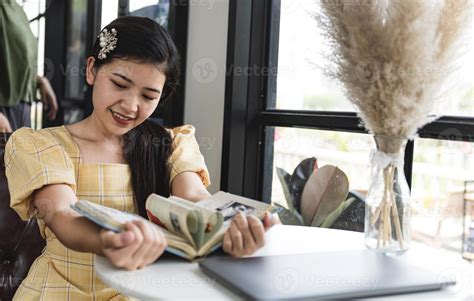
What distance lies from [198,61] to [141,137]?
2.97ft

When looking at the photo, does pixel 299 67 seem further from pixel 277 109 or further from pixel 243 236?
pixel 243 236

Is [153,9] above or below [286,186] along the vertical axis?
above

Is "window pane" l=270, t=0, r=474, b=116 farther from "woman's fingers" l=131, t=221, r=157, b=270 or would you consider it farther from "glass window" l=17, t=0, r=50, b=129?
"glass window" l=17, t=0, r=50, b=129

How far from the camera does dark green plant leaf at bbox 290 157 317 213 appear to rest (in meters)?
1.95

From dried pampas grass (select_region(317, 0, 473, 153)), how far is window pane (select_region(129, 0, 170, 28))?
5.04 ft

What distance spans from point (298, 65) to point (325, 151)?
35 centimetres

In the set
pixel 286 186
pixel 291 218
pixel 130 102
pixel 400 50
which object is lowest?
pixel 291 218

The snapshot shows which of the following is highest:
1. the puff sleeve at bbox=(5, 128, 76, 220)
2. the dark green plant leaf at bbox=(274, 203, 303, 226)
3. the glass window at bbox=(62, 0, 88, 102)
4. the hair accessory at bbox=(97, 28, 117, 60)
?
the glass window at bbox=(62, 0, 88, 102)

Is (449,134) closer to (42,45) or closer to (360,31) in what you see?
(360,31)

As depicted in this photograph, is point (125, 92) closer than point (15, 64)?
Yes

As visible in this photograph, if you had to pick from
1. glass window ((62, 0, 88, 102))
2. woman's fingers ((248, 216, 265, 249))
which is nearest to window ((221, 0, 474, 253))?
woman's fingers ((248, 216, 265, 249))

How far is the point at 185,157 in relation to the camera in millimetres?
1526

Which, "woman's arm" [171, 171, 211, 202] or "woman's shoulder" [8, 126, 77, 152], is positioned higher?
"woman's shoulder" [8, 126, 77, 152]

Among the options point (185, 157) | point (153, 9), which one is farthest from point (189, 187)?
point (153, 9)
